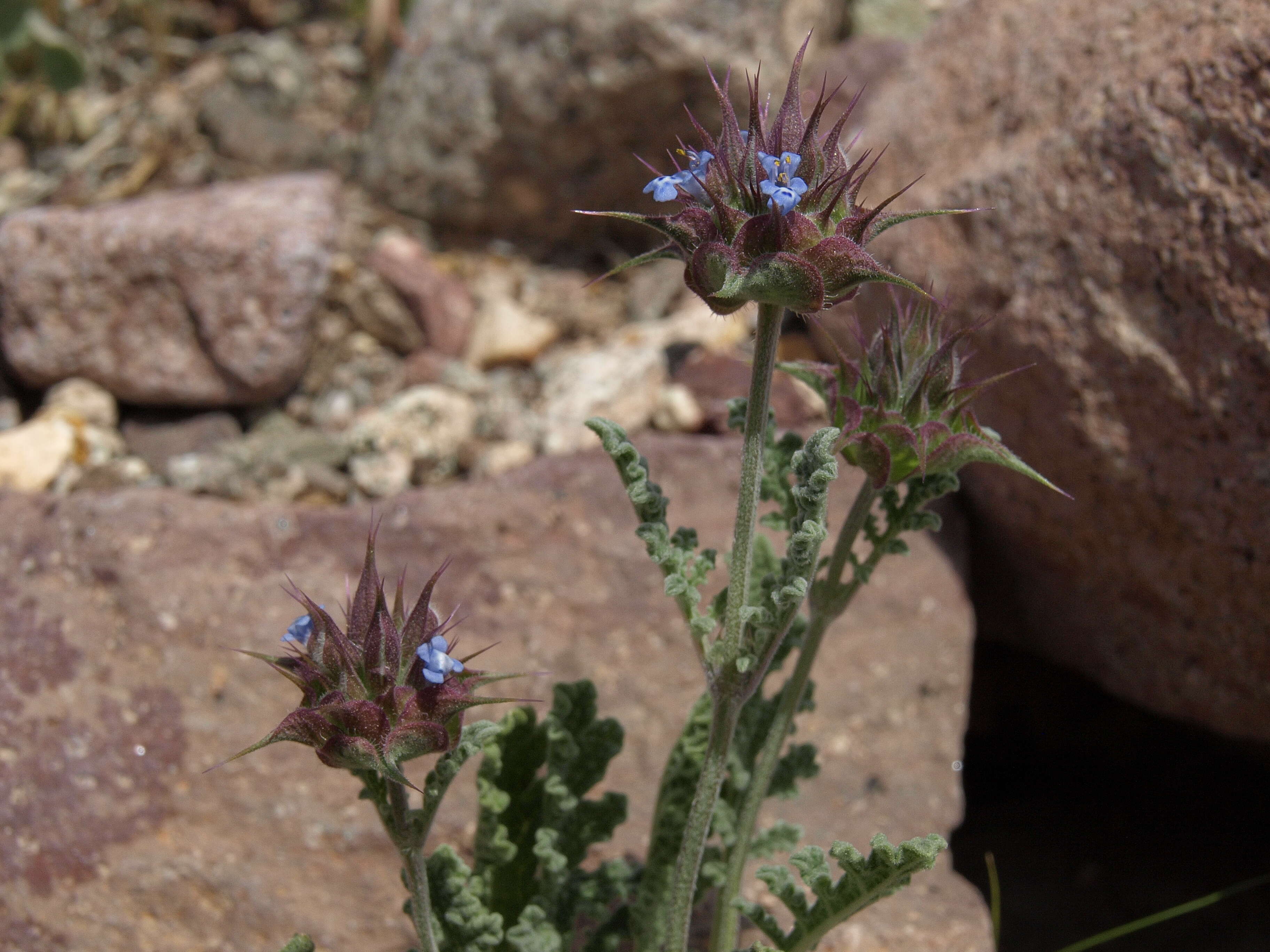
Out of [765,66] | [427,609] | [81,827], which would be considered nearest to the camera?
[427,609]

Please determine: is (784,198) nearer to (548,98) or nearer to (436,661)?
(436,661)

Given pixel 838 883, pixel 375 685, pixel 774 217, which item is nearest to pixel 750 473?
pixel 774 217

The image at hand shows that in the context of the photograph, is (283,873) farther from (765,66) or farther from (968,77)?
(765,66)

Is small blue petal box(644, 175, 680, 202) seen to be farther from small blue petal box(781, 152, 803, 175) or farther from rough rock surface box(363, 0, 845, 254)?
rough rock surface box(363, 0, 845, 254)

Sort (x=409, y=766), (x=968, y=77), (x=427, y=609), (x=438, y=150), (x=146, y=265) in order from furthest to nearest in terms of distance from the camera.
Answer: (x=438, y=150) → (x=146, y=265) → (x=968, y=77) → (x=409, y=766) → (x=427, y=609)

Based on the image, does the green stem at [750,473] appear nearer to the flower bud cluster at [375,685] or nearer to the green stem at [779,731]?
the green stem at [779,731]

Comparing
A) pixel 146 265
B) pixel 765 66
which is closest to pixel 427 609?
pixel 146 265

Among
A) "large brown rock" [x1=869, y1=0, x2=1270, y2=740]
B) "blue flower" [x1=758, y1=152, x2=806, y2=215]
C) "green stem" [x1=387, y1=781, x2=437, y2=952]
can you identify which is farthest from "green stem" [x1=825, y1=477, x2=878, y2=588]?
"large brown rock" [x1=869, y1=0, x2=1270, y2=740]
